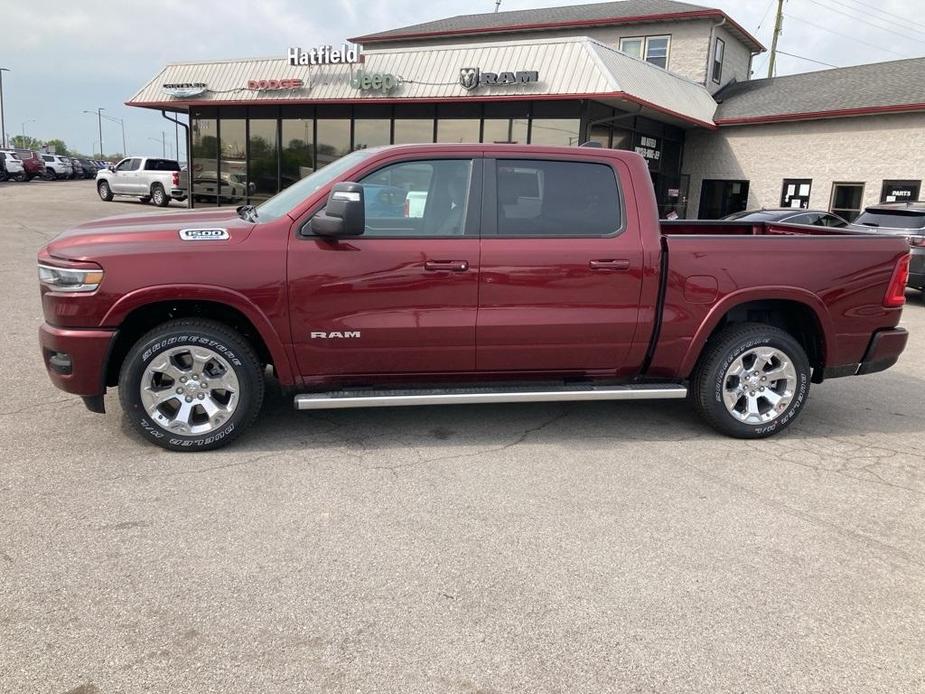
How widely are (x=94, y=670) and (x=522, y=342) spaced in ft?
9.93

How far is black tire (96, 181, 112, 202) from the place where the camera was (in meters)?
29.1

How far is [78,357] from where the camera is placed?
431 centimetres

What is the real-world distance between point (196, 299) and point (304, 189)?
106 centimetres

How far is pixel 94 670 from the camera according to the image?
2.52m

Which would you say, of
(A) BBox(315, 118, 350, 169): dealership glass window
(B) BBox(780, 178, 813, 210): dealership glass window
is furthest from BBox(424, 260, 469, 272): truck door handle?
(B) BBox(780, 178, 813, 210): dealership glass window

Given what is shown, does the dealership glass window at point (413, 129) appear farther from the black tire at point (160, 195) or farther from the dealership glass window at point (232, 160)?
the black tire at point (160, 195)

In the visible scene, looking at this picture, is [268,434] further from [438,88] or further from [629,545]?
[438,88]

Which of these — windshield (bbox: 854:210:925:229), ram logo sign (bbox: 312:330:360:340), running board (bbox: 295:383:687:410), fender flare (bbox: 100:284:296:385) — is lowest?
running board (bbox: 295:383:687:410)

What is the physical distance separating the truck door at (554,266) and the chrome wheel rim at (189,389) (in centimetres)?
164

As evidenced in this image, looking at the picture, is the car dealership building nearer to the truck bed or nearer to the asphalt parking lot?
the truck bed

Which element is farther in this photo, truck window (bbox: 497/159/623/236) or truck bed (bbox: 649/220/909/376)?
truck bed (bbox: 649/220/909/376)

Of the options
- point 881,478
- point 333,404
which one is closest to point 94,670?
point 333,404

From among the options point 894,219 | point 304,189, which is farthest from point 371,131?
point 304,189

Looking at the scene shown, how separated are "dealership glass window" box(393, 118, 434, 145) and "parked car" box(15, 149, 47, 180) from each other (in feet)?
96.7
